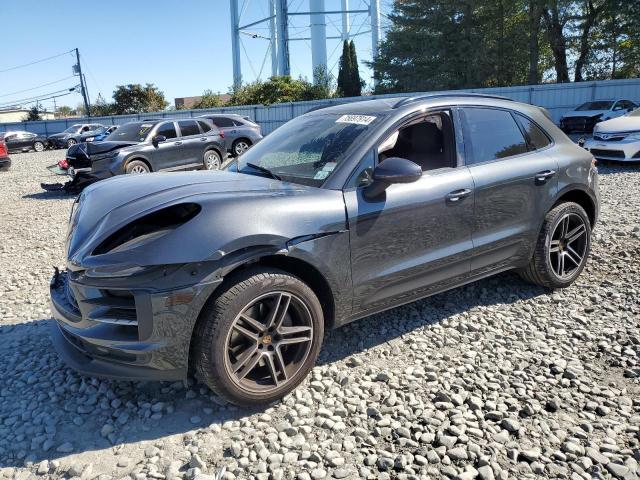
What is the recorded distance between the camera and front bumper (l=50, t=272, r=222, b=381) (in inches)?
101

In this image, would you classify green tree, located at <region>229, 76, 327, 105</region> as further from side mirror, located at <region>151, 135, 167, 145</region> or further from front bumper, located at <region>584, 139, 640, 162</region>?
front bumper, located at <region>584, 139, 640, 162</region>

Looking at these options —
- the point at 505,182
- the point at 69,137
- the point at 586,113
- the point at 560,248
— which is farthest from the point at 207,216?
the point at 69,137

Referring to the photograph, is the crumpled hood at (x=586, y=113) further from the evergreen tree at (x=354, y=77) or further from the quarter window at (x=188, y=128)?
the evergreen tree at (x=354, y=77)

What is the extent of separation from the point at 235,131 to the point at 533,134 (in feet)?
38.7

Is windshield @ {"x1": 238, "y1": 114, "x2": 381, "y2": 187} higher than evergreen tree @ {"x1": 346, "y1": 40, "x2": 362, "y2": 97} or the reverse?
the reverse

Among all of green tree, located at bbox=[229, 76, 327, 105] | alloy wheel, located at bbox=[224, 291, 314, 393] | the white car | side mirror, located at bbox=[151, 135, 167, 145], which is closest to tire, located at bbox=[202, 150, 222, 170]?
side mirror, located at bbox=[151, 135, 167, 145]

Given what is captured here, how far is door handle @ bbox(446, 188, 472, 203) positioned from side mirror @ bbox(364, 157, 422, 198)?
50 centimetres

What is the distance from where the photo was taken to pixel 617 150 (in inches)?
422

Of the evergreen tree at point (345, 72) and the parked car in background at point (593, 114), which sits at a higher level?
the evergreen tree at point (345, 72)

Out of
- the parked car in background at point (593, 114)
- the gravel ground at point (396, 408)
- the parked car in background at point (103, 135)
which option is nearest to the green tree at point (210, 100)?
the parked car in background at point (103, 135)

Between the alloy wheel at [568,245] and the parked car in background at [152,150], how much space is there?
7.96m

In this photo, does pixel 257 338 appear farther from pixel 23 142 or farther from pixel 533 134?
pixel 23 142

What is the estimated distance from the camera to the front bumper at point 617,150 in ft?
34.5

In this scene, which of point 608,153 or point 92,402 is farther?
point 608,153
